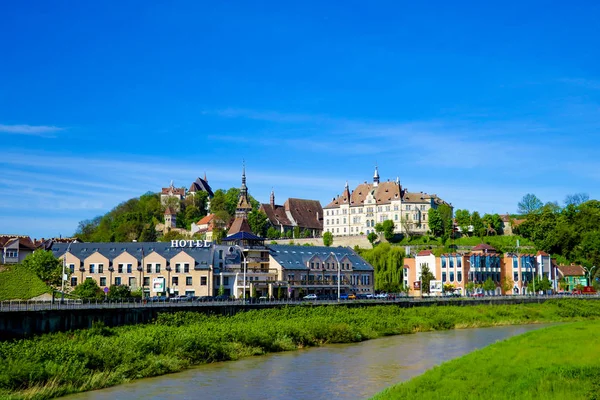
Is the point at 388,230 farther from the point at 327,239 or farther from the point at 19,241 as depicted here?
the point at 19,241

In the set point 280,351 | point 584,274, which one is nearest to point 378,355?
point 280,351

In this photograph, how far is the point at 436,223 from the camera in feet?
418

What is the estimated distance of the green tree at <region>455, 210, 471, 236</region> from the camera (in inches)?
5084

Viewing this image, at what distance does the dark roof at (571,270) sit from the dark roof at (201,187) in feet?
297

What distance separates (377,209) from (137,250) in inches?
2640

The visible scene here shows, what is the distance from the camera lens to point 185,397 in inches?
1256

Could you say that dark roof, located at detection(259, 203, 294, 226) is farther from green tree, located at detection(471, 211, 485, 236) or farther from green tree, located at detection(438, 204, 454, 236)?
green tree, located at detection(471, 211, 485, 236)

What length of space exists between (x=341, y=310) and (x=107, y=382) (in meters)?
32.7

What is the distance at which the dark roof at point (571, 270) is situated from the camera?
109869 millimetres

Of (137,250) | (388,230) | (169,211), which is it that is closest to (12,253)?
(137,250)

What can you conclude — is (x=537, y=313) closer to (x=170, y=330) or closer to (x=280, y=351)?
(x=280, y=351)

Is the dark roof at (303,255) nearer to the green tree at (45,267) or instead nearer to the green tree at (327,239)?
the green tree at (45,267)

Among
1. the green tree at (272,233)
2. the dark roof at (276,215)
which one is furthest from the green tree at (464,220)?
→ the dark roof at (276,215)

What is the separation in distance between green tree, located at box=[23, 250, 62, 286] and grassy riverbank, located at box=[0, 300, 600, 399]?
2798cm
